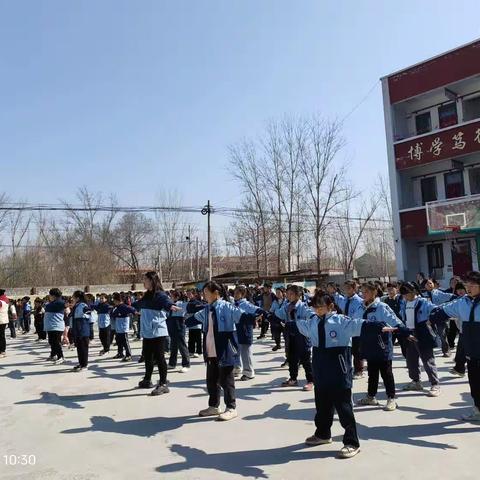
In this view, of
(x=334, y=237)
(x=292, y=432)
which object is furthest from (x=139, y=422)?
(x=334, y=237)

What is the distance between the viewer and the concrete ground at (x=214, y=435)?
458cm

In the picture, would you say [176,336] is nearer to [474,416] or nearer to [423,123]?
[474,416]

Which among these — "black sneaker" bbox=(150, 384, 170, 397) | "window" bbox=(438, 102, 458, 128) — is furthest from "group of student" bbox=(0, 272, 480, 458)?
"window" bbox=(438, 102, 458, 128)

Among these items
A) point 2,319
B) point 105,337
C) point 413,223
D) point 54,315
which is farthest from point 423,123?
point 2,319

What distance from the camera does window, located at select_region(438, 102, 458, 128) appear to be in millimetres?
22969

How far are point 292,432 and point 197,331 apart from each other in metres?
6.50

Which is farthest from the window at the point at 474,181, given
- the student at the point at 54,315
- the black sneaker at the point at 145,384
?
the black sneaker at the point at 145,384

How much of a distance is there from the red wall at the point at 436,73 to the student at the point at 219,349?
19441 mm

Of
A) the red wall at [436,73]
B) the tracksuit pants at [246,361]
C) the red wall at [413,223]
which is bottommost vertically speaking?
the tracksuit pants at [246,361]

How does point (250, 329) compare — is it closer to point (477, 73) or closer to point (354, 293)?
point (354, 293)

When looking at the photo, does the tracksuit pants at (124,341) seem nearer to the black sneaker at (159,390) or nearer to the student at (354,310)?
the black sneaker at (159,390)

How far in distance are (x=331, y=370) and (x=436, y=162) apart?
67.3 feet

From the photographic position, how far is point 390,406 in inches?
252
